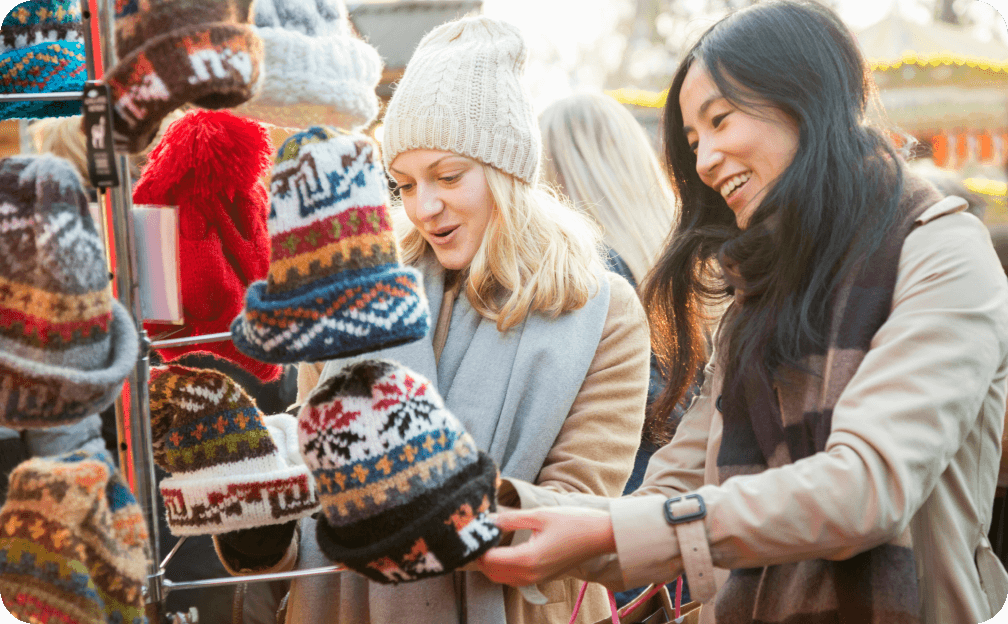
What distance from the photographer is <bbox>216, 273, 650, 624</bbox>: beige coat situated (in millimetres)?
1461

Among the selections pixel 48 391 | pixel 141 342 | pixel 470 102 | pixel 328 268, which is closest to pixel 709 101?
pixel 470 102

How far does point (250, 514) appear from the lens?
1.19 m

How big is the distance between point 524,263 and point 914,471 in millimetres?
795

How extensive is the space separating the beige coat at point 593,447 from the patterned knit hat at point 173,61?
2.40 ft

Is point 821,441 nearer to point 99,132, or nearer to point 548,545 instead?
point 548,545

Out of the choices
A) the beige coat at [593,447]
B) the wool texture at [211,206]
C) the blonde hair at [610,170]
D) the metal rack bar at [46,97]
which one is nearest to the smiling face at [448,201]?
the beige coat at [593,447]

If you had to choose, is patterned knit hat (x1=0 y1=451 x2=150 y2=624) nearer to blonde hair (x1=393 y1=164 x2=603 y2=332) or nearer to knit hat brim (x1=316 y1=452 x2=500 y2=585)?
knit hat brim (x1=316 y1=452 x2=500 y2=585)

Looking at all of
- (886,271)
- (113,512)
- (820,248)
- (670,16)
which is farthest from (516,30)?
(670,16)

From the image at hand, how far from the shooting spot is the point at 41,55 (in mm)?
1131

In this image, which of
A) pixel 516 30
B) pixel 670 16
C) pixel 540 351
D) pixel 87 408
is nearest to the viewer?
pixel 87 408

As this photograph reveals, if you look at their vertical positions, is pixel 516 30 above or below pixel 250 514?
above

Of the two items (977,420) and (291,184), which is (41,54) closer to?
(291,184)

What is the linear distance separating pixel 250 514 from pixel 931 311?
96 cm

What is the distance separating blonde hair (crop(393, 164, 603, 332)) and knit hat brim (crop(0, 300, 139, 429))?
770 mm
